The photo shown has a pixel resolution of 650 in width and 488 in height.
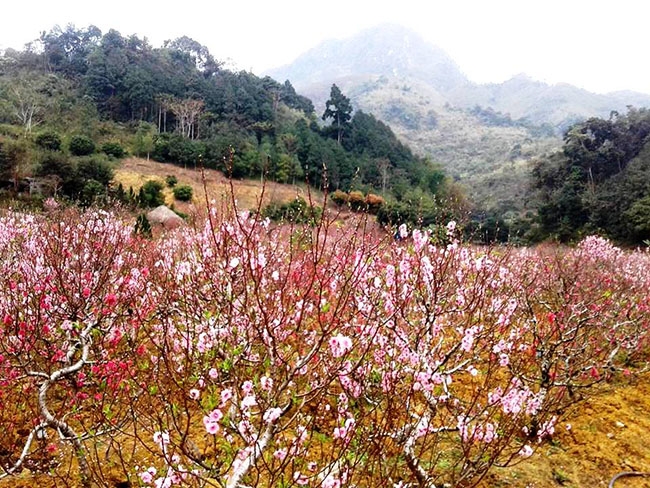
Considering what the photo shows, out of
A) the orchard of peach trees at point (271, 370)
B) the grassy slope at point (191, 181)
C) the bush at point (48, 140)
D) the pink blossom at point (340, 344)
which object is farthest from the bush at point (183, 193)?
the pink blossom at point (340, 344)

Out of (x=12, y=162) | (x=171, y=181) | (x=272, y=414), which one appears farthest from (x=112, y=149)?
(x=272, y=414)

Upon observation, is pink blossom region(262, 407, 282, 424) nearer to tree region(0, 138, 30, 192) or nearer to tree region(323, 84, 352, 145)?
tree region(0, 138, 30, 192)

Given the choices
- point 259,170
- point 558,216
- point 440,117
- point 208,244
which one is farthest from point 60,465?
point 440,117

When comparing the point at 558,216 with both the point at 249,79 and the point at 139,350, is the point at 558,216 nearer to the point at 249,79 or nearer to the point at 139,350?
the point at 139,350

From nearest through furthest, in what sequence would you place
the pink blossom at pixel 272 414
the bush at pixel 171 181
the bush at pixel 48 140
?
the pink blossom at pixel 272 414, the bush at pixel 48 140, the bush at pixel 171 181

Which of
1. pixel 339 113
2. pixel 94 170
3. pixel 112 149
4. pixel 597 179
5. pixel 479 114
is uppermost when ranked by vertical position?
pixel 479 114

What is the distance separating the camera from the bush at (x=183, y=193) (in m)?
29.5

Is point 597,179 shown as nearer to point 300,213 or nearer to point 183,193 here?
point 183,193

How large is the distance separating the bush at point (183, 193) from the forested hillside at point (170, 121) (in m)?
3.11

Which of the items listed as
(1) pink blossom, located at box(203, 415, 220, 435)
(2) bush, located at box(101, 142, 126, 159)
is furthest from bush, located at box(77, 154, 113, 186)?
(1) pink blossom, located at box(203, 415, 220, 435)

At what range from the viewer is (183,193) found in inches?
1164

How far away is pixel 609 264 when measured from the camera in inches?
434

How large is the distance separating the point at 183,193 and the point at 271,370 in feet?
94.2

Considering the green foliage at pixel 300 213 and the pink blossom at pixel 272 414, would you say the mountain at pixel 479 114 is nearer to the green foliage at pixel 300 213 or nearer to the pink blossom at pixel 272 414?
the green foliage at pixel 300 213
